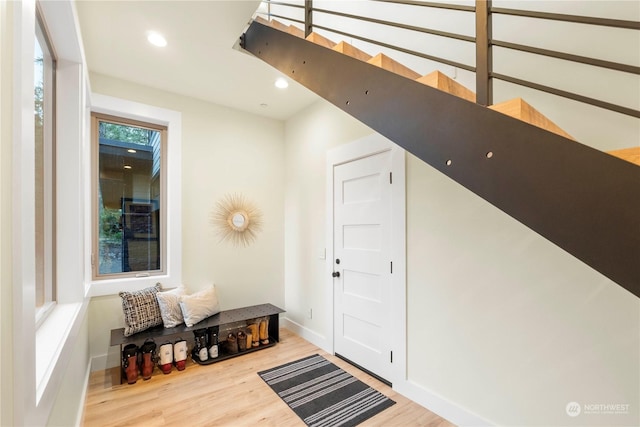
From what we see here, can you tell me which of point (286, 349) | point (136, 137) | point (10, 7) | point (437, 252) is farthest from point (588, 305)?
point (136, 137)

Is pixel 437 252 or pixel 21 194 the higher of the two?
pixel 21 194

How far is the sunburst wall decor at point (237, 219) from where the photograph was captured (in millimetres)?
3549

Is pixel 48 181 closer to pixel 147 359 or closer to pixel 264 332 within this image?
pixel 147 359

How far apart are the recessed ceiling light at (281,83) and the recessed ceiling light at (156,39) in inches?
40.4

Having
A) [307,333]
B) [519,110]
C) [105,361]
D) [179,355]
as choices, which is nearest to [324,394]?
[307,333]

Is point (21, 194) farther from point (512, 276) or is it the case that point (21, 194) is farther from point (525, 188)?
point (512, 276)

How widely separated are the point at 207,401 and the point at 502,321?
7.23ft

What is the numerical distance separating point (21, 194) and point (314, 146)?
2896 mm

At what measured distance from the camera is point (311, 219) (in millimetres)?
3588

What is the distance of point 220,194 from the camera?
11.7ft

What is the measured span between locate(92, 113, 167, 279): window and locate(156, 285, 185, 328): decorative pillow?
0.44 m

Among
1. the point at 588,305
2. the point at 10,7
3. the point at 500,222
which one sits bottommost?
the point at 588,305

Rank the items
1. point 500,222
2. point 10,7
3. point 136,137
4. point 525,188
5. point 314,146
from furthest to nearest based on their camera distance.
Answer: point 314,146 → point 136,137 → point 500,222 → point 525,188 → point 10,7

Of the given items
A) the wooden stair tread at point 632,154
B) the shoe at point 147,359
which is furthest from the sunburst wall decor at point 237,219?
the wooden stair tread at point 632,154
